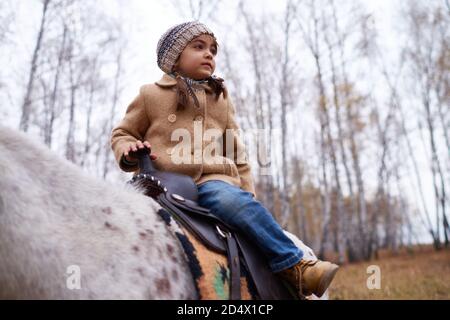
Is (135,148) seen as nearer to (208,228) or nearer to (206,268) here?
(208,228)

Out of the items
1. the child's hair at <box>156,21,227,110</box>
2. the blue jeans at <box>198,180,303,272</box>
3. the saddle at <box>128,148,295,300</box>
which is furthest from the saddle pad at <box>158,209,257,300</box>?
the child's hair at <box>156,21,227,110</box>

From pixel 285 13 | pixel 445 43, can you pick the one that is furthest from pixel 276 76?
pixel 445 43

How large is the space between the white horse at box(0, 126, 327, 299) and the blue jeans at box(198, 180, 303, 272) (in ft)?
1.29

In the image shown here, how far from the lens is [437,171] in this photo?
21.8 m

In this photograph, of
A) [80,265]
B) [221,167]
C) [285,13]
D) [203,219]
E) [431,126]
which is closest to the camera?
[80,265]

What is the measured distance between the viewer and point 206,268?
5.46ft

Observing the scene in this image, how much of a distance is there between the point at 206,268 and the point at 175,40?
1.61 m

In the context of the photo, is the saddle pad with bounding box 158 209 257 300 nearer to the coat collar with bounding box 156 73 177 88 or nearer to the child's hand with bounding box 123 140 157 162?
the child's hand with bounding box 123 140 157 162

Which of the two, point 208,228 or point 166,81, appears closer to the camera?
point 208,228

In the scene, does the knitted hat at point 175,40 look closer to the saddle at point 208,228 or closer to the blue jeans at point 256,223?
the saddle at point 208,228

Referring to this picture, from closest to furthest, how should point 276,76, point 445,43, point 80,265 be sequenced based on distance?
point 80,265, point 276,76, point 445,43

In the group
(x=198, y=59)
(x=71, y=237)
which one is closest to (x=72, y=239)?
(x=71, y=237)
